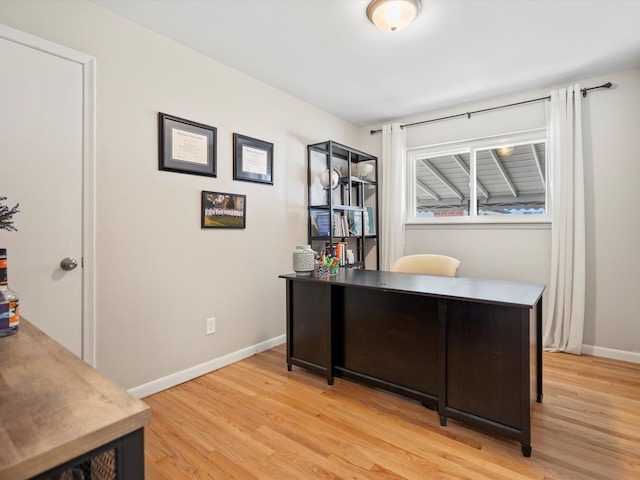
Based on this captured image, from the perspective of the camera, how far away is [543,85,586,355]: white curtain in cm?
298

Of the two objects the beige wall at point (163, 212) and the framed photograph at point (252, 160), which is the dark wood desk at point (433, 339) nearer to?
the beige wall at point (163, 212)

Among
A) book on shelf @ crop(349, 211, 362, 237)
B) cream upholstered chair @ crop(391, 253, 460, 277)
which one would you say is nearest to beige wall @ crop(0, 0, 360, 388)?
book on shelf @ crop(349, 211, 362, 237)

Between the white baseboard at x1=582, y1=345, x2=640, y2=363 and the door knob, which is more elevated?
the door knob

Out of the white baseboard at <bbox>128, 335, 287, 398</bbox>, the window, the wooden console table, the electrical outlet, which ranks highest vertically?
the window

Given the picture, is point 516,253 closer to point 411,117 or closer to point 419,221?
point 419,221

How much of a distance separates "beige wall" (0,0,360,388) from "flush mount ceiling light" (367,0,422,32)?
1.30m

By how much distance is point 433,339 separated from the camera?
2012 mm

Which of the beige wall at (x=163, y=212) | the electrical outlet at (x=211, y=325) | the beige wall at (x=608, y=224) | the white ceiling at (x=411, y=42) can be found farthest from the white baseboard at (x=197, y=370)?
the beige wall at (x=608, y=224)

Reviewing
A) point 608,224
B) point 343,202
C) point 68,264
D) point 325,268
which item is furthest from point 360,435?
point 608,224

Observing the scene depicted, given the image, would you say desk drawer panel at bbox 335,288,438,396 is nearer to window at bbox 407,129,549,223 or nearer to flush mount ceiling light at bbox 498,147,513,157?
window at bbox 407,129,549,223

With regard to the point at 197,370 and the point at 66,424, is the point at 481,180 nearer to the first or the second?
the point at 197,370

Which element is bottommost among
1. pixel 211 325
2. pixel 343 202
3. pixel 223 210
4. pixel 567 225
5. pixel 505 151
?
pixel 211 325

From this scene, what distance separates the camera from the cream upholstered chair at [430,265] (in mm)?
2924

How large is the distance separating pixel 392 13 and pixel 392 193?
2.16 meters
